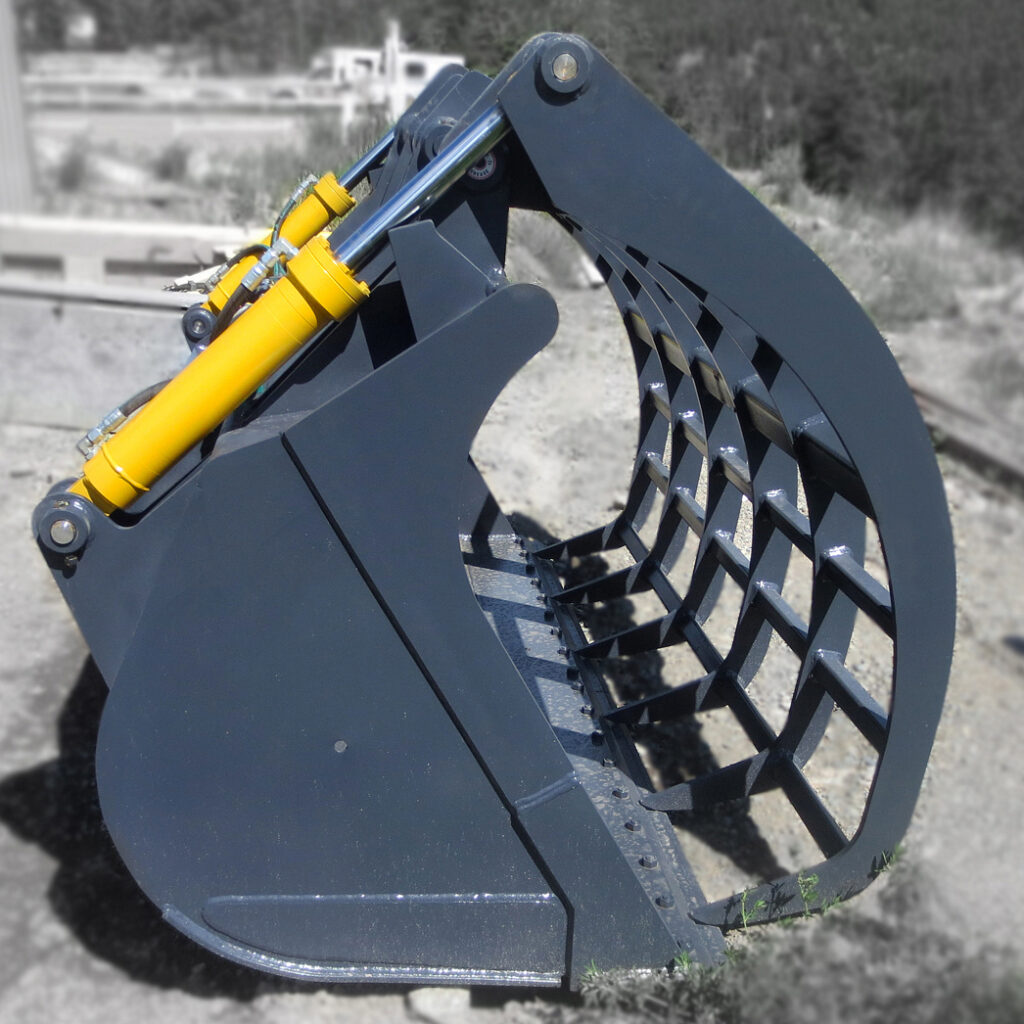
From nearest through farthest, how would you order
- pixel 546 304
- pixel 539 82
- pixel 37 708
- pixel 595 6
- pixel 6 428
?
1. pixel 539 82
2. pixel 546 304
3. pixel 37 708
4. pixel 6 428
5. pixel 595 6

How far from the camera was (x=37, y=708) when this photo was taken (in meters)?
3.84

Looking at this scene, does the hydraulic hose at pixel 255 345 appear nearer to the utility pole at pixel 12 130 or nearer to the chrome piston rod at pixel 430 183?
the chrome piston rod at pixel 430 183

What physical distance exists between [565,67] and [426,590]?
1.08 meters

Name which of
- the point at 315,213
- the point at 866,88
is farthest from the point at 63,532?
the point at 866,88

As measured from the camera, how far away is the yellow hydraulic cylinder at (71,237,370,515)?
2139mm

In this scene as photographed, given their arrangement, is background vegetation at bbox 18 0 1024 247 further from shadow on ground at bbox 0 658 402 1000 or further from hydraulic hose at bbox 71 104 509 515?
hydraulic hose at bbox 71 104 509 515

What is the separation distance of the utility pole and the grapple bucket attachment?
11.7 m

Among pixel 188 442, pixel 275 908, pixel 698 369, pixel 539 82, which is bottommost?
pixel 275 908

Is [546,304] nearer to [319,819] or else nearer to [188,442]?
[188,442]

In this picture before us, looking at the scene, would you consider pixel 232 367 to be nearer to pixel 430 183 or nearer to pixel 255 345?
pixel 255 345

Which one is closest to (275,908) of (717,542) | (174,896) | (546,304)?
(174,896)

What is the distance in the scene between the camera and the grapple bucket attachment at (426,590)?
2.03 metres

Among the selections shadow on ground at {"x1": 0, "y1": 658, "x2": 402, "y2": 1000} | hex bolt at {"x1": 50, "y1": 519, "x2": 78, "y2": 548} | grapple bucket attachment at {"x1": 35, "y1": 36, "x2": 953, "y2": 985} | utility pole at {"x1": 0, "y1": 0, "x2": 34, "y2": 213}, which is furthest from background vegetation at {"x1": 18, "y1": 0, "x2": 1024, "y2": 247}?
hex bolt at {"x1": 50, "y1": 519, "x2": 78, "y2": 548}

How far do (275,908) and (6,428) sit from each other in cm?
461
